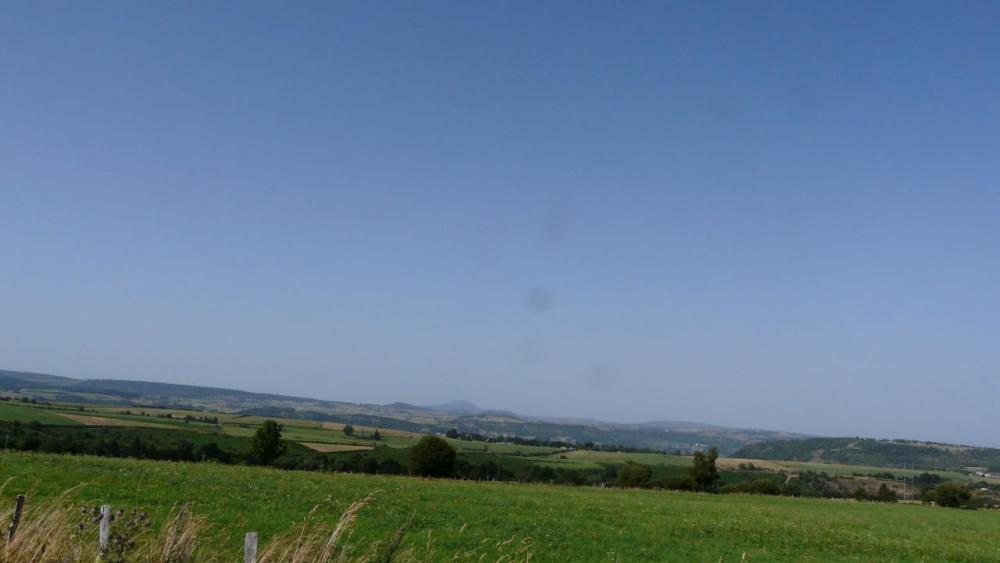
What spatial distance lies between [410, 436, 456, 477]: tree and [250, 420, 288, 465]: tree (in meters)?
15.8

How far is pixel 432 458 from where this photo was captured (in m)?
75.8

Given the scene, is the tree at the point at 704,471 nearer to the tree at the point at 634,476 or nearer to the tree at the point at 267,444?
the tree at the point at 634,476

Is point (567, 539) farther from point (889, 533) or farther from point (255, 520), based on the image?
point (889, 533)

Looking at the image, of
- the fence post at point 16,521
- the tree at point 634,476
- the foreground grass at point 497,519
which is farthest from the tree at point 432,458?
the fence post at point 16,521

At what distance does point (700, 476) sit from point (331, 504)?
70.2 meters

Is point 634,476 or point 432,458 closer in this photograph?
point 432,458

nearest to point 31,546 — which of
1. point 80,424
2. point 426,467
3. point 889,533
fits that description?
point 889,533

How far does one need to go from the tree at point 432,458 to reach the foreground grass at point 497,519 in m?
32.6

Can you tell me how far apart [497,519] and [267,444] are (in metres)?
55.1

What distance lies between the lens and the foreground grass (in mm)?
23531

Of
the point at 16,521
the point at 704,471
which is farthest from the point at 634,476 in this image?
the point at 16,521

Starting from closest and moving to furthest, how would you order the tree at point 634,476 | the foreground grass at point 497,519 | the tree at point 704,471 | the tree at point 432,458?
1. the foreground grass at point 497,519
2. the tree at point 432,458
3. the tree at point 634,476
4. the tree at point 704,471

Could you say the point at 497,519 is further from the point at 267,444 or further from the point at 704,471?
the point at 704,471

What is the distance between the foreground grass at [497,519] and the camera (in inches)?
926
